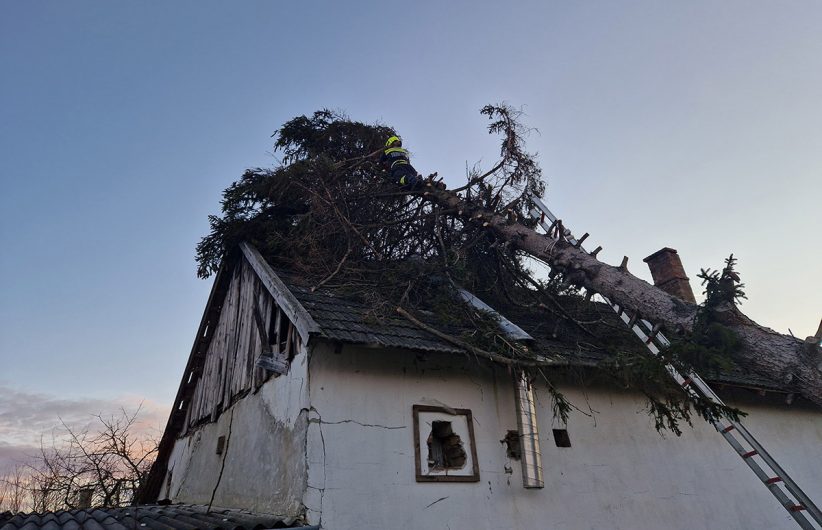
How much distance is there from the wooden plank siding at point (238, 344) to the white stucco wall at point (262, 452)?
12.3 inches

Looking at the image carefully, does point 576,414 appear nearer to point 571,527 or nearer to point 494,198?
point 571,527

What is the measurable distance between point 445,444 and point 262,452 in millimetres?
2467

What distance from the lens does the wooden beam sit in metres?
5.59

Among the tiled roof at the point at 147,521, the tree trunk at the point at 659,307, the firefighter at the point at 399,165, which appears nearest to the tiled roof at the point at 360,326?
the tiled roof at the point at 147,521

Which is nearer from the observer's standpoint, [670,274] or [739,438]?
[739,438]

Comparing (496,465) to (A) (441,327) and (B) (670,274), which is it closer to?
(A) (441,327)

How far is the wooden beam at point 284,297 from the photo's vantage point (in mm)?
5590

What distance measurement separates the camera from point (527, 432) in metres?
6.46

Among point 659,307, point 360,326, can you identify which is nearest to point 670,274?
point 659,307

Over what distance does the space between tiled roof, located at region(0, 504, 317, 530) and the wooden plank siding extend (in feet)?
6.33

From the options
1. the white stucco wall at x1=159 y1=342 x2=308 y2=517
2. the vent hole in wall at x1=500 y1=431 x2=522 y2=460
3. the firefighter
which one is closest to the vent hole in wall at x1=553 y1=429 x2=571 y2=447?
the vent hole in wall at x1=500 y1=431 x2=522 y2=460

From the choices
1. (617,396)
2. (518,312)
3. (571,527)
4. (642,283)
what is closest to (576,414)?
(617,396)

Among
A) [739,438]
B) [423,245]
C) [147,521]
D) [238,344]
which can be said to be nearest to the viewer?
[147,521]

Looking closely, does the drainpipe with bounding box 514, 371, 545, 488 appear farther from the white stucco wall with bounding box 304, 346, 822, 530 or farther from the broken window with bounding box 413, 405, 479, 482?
the broken window with bounding box 413, 405, 479, 482
